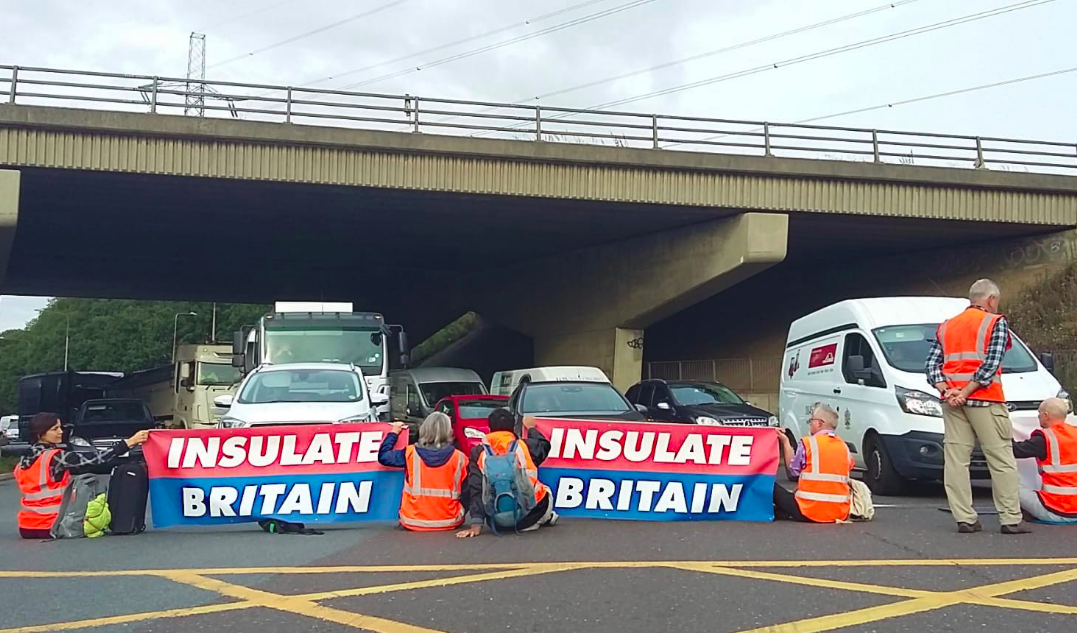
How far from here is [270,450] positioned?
31.5 feet

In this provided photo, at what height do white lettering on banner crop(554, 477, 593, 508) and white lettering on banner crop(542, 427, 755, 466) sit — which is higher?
white lettering on banner crop(542, 427, 755, 466)

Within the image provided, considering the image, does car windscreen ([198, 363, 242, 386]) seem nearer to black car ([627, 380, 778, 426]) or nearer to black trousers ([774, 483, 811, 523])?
black car ([627, 380, 778, 426])

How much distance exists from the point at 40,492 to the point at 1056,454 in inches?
345

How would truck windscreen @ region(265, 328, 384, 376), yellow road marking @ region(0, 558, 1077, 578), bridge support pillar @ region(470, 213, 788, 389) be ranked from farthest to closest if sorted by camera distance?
bridge support pillar @ region(470, 213, 788, 389)
truck windscreen @ region(265, 328, 384, 376)
yellow road marking @ region(0, 558, 1077, 578)

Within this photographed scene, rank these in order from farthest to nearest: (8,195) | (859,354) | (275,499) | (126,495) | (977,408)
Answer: (8,195)
(859,354)
(275,499)
(126,495)
(977,408)

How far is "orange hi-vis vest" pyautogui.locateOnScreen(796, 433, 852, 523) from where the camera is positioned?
30.1 feet

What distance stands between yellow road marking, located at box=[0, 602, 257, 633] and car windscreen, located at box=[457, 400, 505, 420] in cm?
1175

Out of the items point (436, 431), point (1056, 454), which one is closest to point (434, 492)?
point (436, 431)

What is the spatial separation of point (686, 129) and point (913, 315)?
13.8 metres

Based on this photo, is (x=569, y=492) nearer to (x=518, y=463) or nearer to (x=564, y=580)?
(x=518, y=463)

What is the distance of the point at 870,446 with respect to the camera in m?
12.1

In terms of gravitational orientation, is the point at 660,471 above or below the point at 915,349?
below

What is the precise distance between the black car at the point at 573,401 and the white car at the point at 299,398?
2234mm

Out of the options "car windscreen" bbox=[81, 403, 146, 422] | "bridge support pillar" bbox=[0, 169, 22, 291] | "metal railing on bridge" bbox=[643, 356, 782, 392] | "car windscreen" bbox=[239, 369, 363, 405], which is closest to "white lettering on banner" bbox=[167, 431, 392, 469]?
"car windscreen" bbox=[239, 369, 363, 405]
